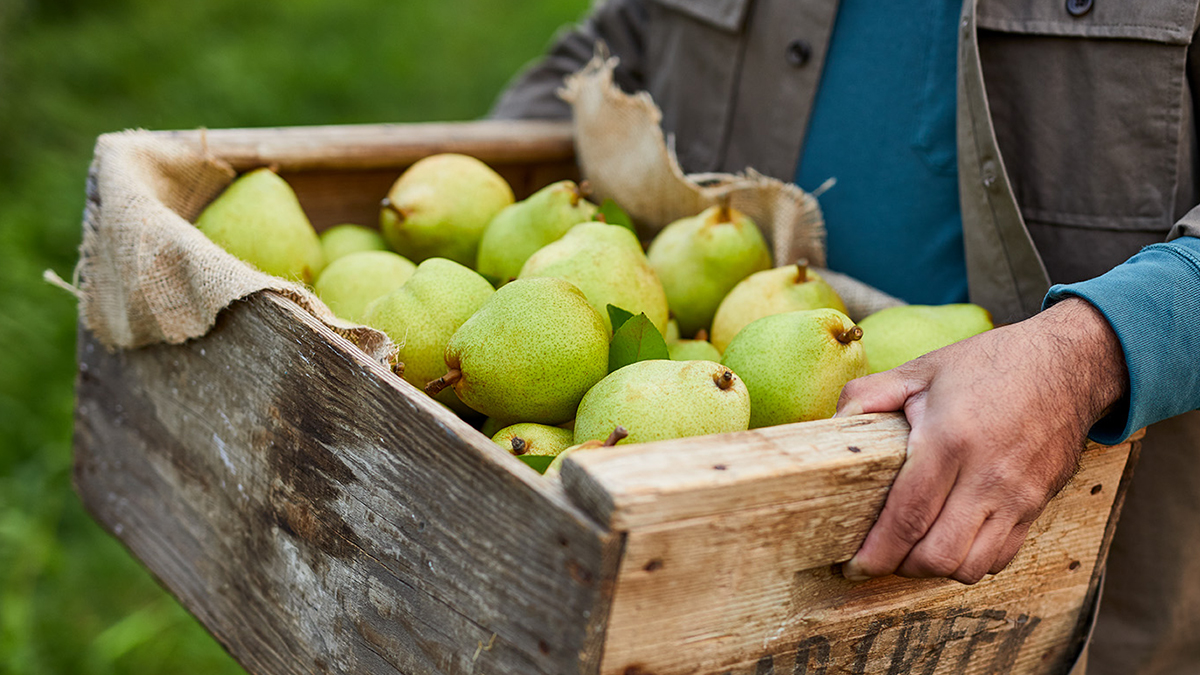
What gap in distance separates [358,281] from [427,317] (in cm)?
28

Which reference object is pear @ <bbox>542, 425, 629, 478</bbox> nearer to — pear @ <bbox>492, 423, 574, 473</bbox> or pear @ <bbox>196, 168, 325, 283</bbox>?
pear @ <bbox>492, 423, 574, 473</bbox>

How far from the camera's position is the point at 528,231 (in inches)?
70.6

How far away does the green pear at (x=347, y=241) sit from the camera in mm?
1915

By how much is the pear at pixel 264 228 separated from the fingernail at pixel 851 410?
1.00 m

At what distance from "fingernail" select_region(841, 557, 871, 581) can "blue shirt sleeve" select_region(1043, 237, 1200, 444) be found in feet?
1.26

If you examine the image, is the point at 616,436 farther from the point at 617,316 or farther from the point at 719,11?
the point at 719,11

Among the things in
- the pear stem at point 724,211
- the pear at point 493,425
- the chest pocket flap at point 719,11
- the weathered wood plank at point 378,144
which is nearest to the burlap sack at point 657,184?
the pear stem at point 724,211

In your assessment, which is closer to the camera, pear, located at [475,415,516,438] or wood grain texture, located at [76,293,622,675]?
wood grain texture, located at [76,293,622,675]

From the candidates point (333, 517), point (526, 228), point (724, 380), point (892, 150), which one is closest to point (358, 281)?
point (526, 228)

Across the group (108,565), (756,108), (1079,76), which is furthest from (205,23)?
(1079,76)

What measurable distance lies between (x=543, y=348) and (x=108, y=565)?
7.98 ft

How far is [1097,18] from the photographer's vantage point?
1.51 m

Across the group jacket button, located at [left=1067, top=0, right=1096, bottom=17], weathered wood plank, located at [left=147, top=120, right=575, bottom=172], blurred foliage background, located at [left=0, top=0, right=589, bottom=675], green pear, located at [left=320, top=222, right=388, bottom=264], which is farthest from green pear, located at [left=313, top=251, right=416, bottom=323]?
blurred foliage background, located at [left=0, top=0, right=589, bottom=675]

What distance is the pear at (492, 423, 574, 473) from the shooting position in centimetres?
125
